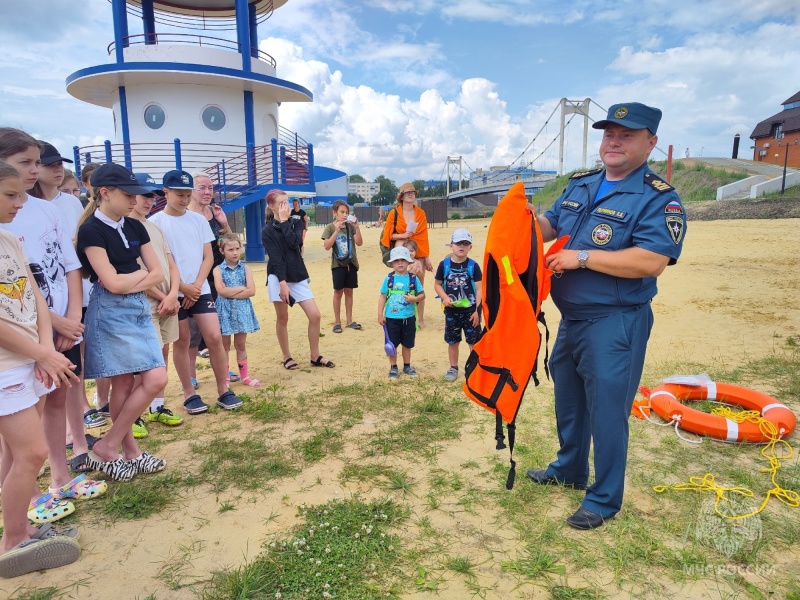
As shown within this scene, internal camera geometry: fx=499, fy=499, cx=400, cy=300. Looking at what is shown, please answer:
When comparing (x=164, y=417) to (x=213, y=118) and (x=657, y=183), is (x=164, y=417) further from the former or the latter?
(x=213, y=118)

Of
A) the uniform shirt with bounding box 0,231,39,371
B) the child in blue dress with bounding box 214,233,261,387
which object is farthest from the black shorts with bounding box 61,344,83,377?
the child in blue dress with bounding box 214,233,261,387

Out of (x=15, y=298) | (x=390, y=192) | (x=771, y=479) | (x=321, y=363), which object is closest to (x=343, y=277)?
(x=321, y=363)

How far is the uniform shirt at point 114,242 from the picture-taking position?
3.18 m

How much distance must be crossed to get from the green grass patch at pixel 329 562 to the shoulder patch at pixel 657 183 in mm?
2312

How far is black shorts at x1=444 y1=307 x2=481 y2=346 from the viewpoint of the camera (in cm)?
528

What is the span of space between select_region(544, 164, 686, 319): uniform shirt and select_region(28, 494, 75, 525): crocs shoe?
3.18 meters

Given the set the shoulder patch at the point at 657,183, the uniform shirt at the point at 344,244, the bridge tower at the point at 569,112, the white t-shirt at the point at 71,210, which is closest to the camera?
the shoulder patch at the point at 657,183

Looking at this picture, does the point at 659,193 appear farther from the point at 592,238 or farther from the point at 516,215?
the point at 516,215

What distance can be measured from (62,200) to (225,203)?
11.3 metres

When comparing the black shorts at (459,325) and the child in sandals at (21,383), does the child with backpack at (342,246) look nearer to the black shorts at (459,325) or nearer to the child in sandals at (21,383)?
the black shorts at (459,325)

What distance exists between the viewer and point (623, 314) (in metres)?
2.70

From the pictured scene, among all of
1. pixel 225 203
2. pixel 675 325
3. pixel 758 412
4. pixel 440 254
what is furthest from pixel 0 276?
pixel 440 254

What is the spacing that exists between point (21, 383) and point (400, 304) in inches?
139

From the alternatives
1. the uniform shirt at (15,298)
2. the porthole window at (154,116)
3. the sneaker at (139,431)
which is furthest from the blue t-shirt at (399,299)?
the porthole window at (154,116)
